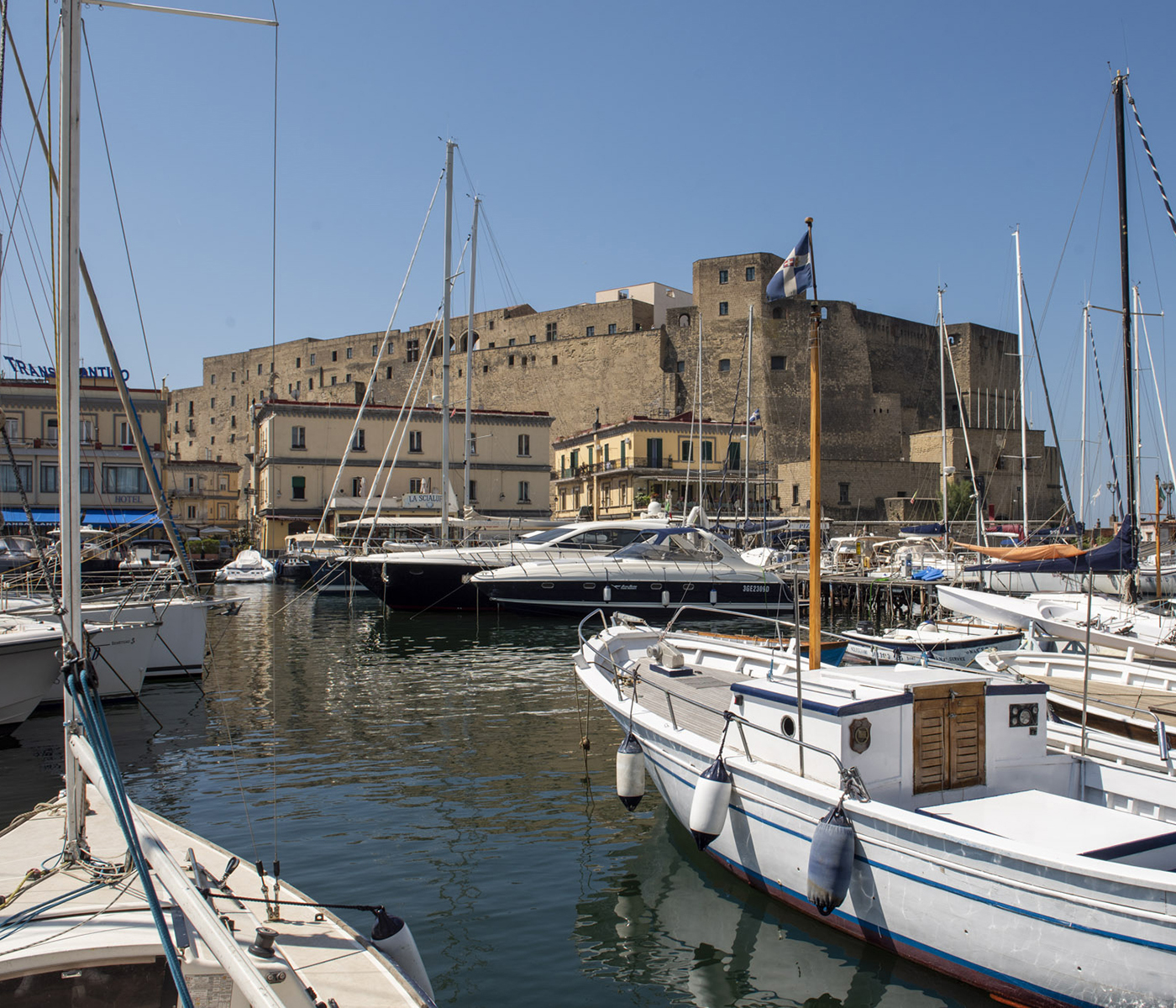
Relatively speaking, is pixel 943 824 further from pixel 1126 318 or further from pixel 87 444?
pixel 87 444

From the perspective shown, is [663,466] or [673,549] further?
[663,466]

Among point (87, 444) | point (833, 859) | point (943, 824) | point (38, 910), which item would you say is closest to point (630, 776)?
point (833, 859)

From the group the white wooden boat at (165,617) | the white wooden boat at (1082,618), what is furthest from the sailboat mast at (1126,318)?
the white wooden boat at (165,617)

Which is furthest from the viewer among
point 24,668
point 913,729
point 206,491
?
point 206,491

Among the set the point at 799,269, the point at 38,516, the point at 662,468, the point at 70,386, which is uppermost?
the point at 799,269

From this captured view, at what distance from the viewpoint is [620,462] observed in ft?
167

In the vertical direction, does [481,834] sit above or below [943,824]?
below

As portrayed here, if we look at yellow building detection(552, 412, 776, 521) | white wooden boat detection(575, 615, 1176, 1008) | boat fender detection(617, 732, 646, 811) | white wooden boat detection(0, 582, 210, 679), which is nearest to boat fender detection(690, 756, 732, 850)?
white wooden boat detection(575, 615, 1176, 1008)

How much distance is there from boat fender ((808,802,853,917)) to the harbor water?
533 mm

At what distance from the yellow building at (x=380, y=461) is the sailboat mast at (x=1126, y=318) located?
32.7m

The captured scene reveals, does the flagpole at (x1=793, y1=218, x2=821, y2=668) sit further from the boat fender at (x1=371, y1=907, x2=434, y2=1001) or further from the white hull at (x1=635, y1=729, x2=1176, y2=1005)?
the boat fender at (x1=371, y1=907, x2=434, y2=1001)

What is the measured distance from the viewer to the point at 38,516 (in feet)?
133

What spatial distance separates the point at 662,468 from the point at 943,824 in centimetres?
4428

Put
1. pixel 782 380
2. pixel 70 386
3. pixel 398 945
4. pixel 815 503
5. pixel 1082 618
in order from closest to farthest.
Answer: pixel 398 945 → pixel 70 386 → pixel 815 503 → pixel 1082 618 → pixel 782 380
